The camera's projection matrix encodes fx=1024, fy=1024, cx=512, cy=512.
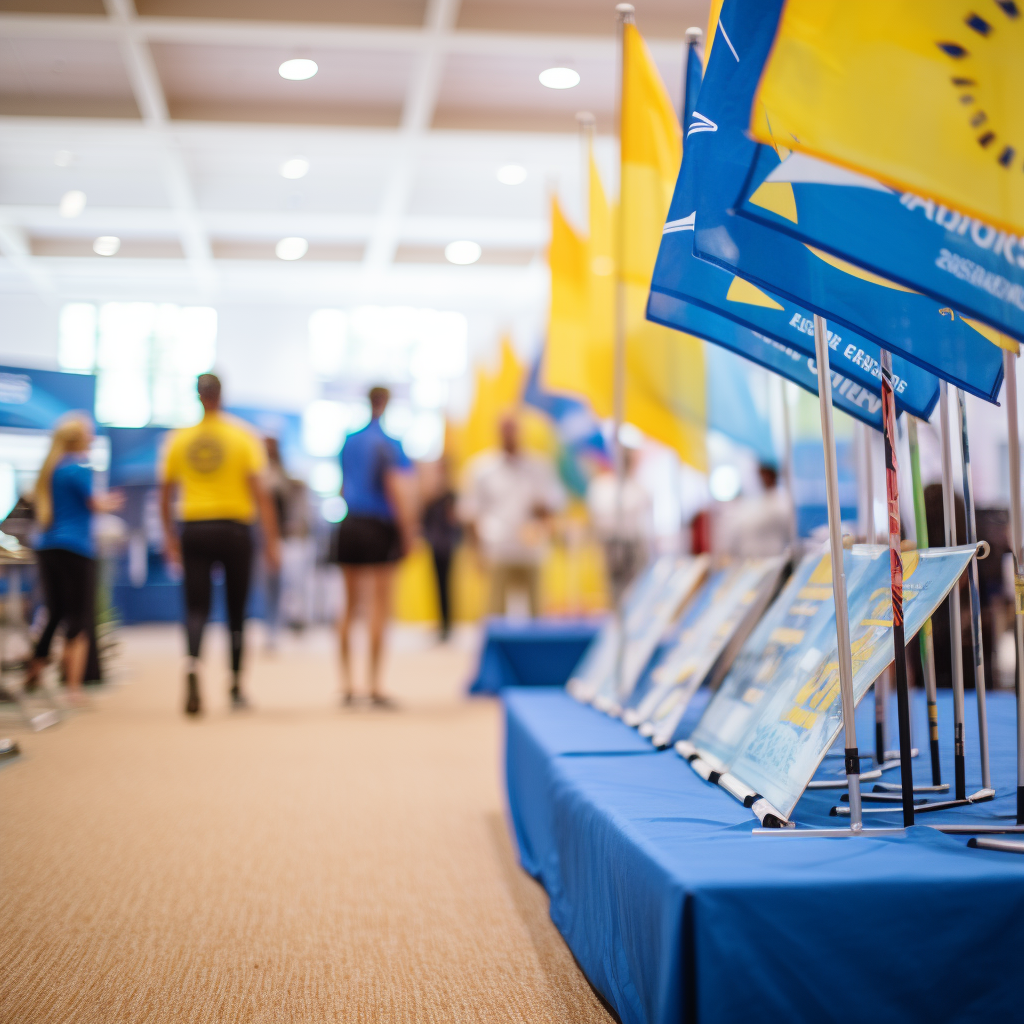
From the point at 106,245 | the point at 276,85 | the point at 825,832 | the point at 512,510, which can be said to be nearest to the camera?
the point at 825,832

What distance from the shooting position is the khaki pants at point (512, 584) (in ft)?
21.3

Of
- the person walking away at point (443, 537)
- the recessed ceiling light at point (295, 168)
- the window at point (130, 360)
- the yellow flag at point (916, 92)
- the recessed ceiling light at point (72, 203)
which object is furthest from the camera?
the window at point (130, 360)

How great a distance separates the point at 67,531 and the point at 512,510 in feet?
8.14

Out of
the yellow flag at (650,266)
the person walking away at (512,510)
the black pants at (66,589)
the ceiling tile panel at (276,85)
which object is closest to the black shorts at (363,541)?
the person walking away at (512,510)

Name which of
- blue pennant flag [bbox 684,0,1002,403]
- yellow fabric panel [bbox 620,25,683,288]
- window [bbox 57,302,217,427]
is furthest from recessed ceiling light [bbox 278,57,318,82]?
blue pennant flag [bbox 684,0,1002,403]

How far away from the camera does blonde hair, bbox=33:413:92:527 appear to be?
5.25 metres

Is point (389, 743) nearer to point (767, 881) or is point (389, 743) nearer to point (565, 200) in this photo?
point (767, 881)

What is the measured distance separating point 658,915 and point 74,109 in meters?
8.92

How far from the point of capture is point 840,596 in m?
1.55

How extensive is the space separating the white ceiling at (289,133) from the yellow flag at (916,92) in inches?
247

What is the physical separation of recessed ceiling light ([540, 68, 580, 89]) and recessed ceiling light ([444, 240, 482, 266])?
4.11 metres

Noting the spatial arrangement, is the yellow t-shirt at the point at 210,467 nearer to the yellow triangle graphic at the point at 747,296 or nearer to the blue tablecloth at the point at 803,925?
Result: the yellow triangle graphic at the point at 747,296

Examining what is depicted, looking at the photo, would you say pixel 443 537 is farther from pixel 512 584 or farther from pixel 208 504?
pixel 208 504

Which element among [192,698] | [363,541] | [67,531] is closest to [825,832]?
[363,541]
